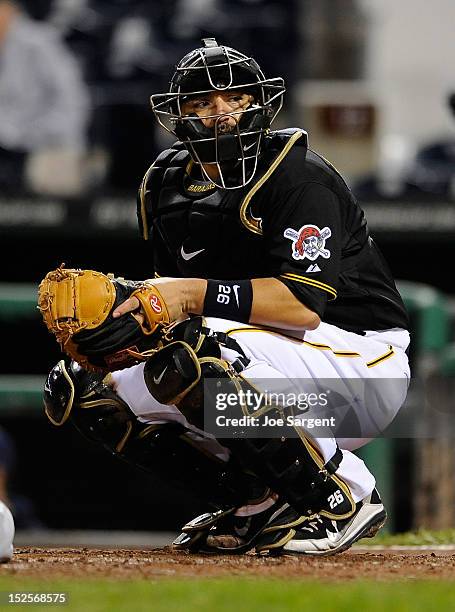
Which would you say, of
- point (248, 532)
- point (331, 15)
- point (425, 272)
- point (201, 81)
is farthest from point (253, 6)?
point (248, 532)

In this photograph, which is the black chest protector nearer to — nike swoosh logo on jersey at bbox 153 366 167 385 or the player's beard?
the player's beard

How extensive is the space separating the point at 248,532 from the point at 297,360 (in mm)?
458

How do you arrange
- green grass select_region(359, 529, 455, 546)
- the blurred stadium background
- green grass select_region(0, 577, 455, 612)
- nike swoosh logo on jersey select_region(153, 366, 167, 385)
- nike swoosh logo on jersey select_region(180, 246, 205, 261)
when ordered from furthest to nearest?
the blurred stadium background → green grass select_region(359, 529, 455, 546) → nike swoosh logo on jersey select_region(180, 246, 205, 261) → nike swoosh logo on jersey select_region(153, 366, 167, 385) → green grass select_region(0, 577, 455, 612)

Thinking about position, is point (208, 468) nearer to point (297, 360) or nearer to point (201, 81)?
point (297, 360)

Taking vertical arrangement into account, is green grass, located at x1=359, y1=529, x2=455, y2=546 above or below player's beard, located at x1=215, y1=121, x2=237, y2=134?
below

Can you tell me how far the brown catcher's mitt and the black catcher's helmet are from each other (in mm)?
416

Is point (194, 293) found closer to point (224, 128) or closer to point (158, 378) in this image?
point (158, 378)

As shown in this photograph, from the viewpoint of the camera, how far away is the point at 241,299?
3059 mm

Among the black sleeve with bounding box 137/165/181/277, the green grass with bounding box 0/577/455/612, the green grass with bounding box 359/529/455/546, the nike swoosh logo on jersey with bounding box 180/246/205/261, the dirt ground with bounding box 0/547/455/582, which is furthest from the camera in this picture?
the green grass with bounding box 359/529/455/546

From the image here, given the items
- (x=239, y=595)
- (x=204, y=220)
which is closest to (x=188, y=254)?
(x=204, y=220)

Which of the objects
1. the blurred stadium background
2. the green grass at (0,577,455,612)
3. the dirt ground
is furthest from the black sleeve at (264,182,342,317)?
the blurred stadium background

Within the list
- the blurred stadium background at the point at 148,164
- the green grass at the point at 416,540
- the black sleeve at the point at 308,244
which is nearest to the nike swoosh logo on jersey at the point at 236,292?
the black sleeve at the point at 308,244

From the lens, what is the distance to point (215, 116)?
10.7 feet

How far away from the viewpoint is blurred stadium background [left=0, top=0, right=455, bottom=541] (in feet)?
20.8
